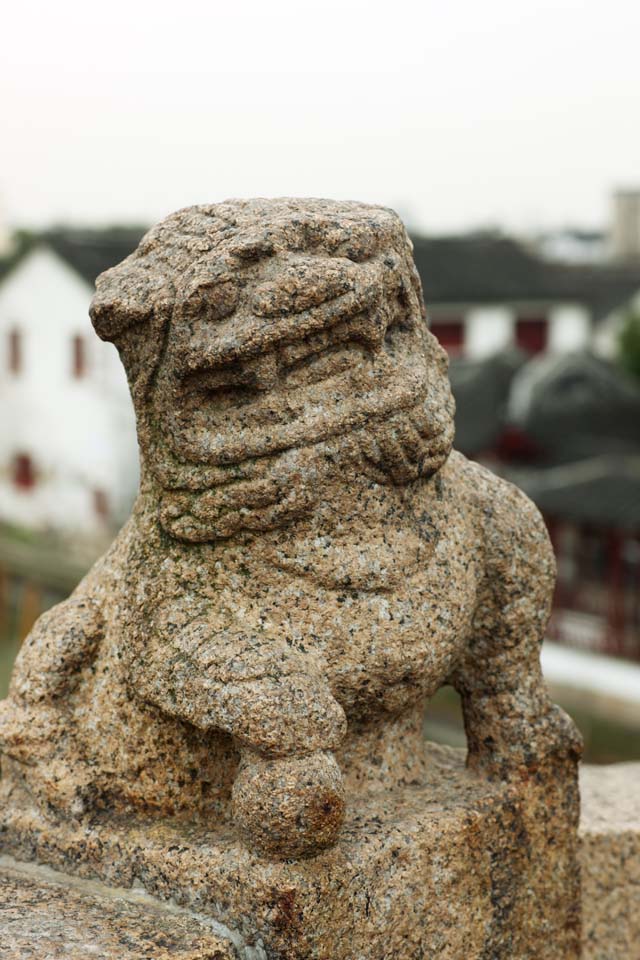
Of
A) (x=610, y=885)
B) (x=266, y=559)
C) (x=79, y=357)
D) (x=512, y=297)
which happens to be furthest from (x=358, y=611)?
(x=512, y=297)

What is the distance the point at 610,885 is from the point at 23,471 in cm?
1944

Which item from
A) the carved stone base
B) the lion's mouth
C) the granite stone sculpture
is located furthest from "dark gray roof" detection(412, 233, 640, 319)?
the lion's mouth

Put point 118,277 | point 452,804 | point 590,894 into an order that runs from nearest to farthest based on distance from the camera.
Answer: point 118,277 < point 452,804 < point 590,894

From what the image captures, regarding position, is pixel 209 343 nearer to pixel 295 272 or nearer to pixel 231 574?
pixel 295 272

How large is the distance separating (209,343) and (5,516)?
69.2ft

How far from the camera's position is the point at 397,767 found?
3.12m

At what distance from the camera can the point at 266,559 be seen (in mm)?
2783

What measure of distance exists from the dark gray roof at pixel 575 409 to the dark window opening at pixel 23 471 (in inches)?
348

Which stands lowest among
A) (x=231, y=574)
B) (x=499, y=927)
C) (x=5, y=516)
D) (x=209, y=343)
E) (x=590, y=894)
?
(x=5, y=516)

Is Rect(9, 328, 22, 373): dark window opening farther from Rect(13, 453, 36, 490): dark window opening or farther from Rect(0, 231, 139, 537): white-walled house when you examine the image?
Rect(13, 453, 36, 490): dark window opening

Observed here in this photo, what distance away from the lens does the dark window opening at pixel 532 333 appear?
2627 centimetres

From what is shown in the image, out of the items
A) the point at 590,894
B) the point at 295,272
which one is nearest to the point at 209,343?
the point at 295,272

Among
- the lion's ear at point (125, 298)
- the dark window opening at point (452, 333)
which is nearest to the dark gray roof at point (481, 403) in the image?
the dark window opening at point (452, 333)

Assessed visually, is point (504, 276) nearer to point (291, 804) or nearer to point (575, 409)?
point (575, 409)
